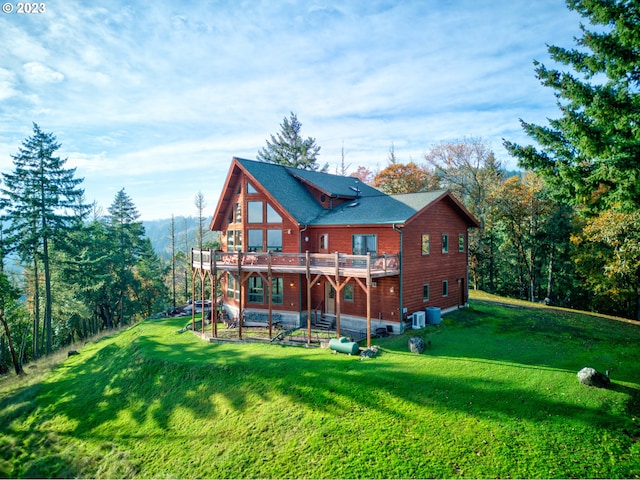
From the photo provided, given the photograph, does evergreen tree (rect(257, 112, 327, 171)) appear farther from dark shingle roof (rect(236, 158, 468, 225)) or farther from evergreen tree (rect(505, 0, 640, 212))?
evergreen tree (rect(505, 0, 640, 212))

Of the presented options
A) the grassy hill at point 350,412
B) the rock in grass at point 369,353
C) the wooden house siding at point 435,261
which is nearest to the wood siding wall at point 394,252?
the wooden house siding at point 435,261

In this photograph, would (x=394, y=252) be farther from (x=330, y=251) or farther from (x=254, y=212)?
(x=254, y=212)

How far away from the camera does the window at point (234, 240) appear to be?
73.4 feet

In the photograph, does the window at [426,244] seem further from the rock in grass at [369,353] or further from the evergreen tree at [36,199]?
the evergreen tree at [36,199]

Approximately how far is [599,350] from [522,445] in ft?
28.5

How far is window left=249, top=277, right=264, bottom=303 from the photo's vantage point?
21.1 m

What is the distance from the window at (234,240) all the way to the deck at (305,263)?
2.34m

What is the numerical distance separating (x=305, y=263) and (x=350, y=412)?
860cm

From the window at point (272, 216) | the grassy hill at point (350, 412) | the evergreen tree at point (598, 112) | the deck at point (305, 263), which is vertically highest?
the evergreen tree at point (598, 112)

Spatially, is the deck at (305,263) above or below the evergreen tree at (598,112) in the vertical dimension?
below

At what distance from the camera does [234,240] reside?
74.8 feet

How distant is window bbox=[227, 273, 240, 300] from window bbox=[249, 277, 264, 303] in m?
1.22

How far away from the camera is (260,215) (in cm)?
2130

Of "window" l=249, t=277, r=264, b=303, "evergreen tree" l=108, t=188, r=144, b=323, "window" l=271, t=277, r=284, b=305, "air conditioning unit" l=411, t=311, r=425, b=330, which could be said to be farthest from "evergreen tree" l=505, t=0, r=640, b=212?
"evergreen tree" l=108, t=188, r=144, b=323
